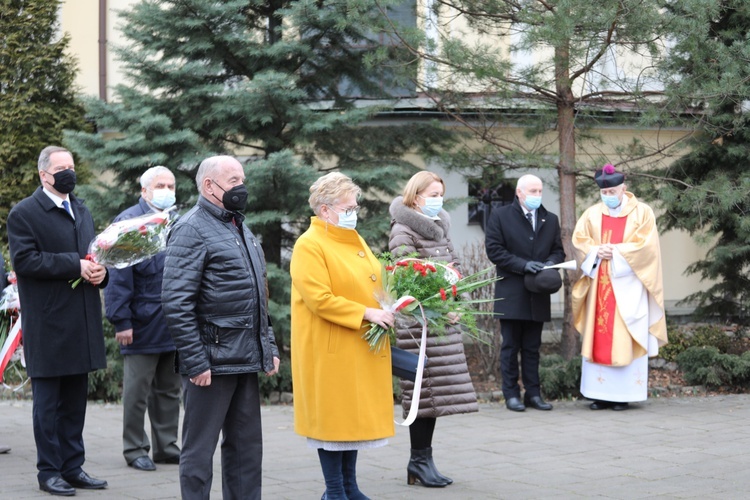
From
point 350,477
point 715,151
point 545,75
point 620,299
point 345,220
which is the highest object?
point 545,75

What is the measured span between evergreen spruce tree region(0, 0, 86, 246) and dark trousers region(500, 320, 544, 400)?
582cm

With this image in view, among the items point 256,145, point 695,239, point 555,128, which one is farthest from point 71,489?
point 695,239

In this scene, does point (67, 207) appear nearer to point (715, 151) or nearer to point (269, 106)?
point (269, 106)

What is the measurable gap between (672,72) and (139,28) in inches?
221

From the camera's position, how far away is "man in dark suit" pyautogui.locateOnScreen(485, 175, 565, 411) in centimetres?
962

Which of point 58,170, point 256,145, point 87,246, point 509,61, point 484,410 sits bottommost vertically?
point 484,410

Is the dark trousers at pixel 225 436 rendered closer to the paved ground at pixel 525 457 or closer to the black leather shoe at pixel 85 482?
the paved ground at pixel 525 457

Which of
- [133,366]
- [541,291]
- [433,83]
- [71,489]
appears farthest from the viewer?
[433,83]

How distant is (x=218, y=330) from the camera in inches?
203

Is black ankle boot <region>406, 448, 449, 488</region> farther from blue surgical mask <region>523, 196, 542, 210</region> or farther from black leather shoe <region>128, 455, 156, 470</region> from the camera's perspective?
blue surgical mask <region>523, 196, 542, 210</region>

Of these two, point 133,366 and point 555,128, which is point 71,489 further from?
point 555,128

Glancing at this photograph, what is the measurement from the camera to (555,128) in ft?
36.5

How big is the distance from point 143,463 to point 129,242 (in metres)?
1.76

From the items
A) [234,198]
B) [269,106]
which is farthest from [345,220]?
[269,106]
